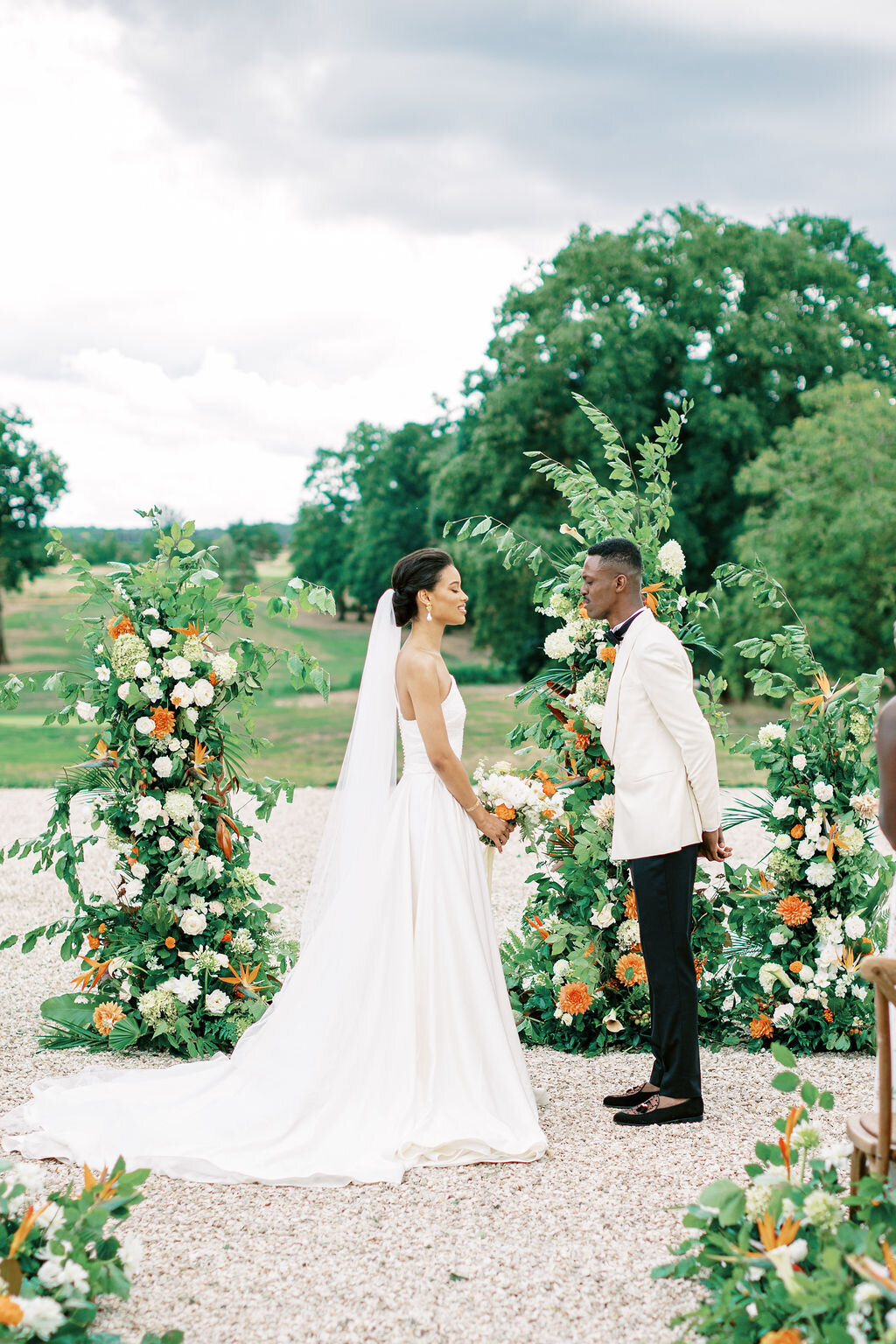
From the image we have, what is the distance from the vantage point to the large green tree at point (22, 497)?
2998cm

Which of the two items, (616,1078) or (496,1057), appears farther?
(616,1078)

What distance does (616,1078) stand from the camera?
4.24m

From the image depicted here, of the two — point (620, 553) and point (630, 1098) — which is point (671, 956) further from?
point (620, 553)

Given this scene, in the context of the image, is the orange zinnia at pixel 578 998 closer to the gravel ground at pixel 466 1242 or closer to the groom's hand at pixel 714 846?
the gravel ground at pixel 466 1242

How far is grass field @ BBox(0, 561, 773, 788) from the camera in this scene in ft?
54.6

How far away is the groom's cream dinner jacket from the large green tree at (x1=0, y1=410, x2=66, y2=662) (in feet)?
93.1

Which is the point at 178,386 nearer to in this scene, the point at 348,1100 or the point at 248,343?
the point at 248,343

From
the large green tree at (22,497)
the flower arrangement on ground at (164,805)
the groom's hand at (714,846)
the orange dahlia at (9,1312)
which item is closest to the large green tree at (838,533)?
the flower arrangement on ground at (164,805)

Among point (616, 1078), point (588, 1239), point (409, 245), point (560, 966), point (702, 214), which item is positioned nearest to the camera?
point (588, 1239)

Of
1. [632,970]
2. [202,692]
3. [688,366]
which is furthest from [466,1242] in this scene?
[688,366]

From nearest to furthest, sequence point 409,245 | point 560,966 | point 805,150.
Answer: point 560,966
point 409,245
point 805,150

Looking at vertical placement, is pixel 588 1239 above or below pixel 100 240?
below

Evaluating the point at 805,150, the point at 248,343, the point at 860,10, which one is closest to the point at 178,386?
the point at 248,343

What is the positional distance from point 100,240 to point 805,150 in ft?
47.3
